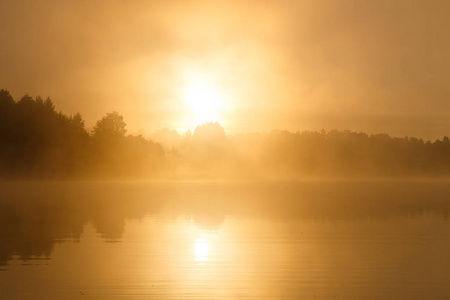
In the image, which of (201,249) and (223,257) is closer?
(223,257)

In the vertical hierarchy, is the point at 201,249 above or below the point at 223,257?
above

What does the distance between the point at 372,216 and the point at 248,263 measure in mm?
22941

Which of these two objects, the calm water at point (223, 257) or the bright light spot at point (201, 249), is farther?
the bright light spot at point (201, 249)

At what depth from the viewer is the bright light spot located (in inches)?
991

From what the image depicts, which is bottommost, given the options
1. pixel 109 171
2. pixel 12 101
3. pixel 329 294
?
pixel 329 294

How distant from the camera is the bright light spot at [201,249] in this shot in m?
25.2

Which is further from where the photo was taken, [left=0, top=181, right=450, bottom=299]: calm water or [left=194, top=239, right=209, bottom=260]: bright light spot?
[left=194, top=239, right=209, bottom=260]: bright light spot

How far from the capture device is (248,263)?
77.2 ft

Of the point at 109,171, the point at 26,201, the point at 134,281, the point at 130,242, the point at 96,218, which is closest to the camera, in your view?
the point at 134,281

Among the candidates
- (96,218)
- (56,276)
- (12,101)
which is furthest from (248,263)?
(12,101)

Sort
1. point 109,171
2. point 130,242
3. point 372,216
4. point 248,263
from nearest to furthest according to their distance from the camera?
1. point 248,263
2. point 130,242
3. point 372,216
4. point 109,171

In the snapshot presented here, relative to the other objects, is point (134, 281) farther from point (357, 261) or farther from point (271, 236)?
point (271, 236)

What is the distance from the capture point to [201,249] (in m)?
27.2

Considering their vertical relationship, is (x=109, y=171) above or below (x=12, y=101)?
below
